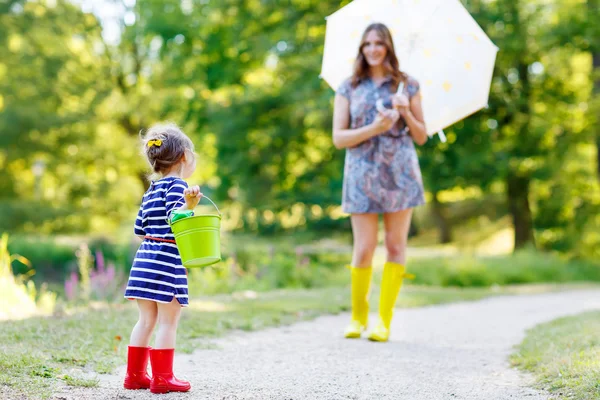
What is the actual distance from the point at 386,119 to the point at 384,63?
51 cm

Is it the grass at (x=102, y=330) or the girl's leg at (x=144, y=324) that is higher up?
the girl's leg at (x=144, y=324)

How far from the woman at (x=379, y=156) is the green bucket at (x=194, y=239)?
1.86 metres

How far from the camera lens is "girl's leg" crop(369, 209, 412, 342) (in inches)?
190

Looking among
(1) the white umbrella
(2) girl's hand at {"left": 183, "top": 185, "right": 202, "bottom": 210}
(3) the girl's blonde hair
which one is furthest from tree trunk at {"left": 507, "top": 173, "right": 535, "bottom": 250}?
(2) girl's hand at {"left": 183, "top": 185, "right": 202, "bottom": 210}

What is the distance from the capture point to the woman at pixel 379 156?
4.74 meters

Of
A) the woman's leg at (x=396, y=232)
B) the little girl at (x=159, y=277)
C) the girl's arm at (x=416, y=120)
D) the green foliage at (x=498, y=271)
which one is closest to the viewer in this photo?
the little girl at (x=159, y=277)

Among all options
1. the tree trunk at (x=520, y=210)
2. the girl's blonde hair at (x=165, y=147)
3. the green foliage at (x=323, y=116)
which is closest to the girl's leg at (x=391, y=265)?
the girl's blonde hair at (x=165, y=147)

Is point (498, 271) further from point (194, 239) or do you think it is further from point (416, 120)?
point (194, 239)

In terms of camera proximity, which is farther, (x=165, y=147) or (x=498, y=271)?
(x=498, y=271)

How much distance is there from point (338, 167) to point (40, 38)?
41.8ft

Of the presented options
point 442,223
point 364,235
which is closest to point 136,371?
point 364,235

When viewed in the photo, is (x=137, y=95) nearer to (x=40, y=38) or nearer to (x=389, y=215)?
(x=40, y=38)

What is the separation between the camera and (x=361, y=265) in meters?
4.94

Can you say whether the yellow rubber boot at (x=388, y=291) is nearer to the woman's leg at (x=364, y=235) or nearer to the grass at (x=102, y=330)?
the woman's leg at (x=364, y=235)
